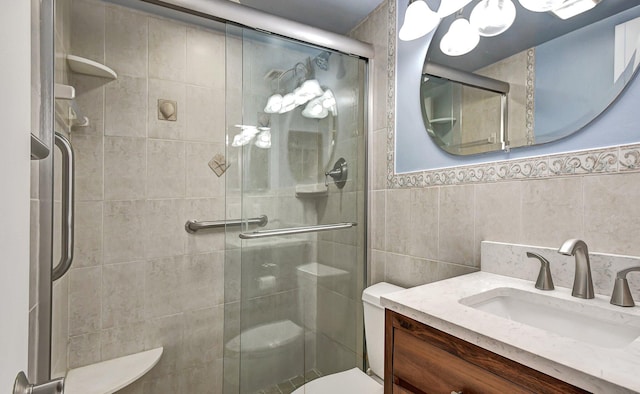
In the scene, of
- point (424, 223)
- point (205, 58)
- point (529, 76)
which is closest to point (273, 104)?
point (205, 58)

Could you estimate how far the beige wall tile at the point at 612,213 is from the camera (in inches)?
30.5

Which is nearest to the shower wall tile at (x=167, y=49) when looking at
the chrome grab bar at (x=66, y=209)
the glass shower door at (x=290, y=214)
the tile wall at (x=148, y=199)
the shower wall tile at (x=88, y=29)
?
the tile wall at (x=148, y=199)

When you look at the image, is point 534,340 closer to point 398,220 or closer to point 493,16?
point 398,220

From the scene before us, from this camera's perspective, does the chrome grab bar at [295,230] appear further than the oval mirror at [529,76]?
Yes

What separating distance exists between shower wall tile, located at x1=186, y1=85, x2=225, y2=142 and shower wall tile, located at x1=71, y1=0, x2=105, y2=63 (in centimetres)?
45

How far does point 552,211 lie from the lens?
93cm

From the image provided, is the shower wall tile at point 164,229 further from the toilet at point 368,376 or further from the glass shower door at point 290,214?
the toilet at point 368,376

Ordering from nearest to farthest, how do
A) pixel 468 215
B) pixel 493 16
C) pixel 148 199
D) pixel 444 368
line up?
pixel 444 368 < pixel 493 16 < pixel 468 215 < pixel 148 199

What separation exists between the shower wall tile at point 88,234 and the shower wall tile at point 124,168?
3.5 inches

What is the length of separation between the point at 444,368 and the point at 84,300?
1.64 meters

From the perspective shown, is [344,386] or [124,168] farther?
[124,168]

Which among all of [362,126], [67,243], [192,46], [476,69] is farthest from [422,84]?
[67,243]

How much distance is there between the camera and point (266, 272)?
1.37 meters

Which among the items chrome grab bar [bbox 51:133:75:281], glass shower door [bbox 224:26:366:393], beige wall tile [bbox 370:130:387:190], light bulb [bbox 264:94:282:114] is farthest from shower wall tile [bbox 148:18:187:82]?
beige wall tile [bbox 370:130:387:190]
